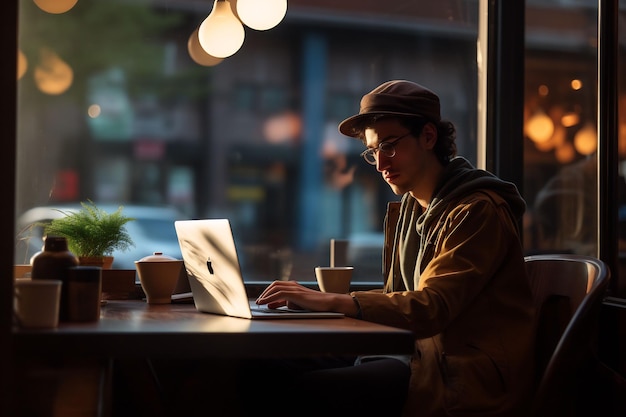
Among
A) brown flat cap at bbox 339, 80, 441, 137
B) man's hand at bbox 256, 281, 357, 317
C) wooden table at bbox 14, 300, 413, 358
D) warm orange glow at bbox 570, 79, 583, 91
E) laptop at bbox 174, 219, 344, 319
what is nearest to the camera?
wooden table at bbox 14, 300, 413, 358

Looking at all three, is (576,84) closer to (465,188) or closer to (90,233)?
(465,188)

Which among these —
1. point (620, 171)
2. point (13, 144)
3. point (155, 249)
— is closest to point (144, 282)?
point (155, 249)

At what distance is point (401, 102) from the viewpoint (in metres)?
Result: 2.05

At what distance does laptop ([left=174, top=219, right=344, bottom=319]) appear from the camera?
1.57 metres

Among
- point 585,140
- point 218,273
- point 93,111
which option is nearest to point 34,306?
point 218,273

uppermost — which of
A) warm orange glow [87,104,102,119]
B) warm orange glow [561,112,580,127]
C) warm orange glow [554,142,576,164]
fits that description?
warm orange glow [561,112,580,127]

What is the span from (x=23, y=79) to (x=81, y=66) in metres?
0.21

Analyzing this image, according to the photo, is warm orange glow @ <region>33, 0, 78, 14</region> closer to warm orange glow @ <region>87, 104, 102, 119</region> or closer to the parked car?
warm orange glow @ <region>87, 104, 102, 119</region>

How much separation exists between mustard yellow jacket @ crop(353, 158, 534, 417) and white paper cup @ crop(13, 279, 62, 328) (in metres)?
0.67

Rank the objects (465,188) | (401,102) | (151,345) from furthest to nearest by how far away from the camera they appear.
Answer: (401,102) < (465,188) < (151,345)

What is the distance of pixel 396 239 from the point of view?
2326 mm

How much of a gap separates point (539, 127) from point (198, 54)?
60.4 inches

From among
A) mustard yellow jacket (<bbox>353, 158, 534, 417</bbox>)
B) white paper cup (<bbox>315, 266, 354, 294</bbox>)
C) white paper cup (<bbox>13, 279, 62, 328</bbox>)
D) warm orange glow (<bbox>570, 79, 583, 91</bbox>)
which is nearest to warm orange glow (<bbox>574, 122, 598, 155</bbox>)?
warm orange glow (<bbox>570, 79, 583, 91</bbox>)

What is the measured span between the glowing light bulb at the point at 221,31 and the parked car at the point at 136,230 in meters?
0.69
